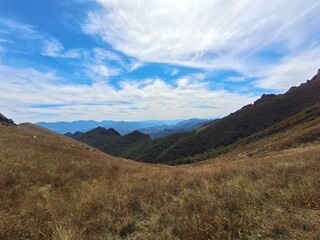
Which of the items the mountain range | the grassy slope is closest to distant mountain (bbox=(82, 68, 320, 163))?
the grassy slope

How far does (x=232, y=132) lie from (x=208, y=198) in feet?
284

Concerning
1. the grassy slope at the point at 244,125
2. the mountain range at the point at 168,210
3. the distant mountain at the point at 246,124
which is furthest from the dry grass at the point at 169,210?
the distant mountain at the point at 246,124

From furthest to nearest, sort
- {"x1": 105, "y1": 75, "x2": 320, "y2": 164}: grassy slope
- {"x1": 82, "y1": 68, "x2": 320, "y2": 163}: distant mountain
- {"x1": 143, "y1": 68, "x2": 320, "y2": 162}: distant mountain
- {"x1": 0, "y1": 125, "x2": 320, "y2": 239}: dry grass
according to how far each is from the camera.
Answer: {"x1": 143, "y1": 68, "x2": 320, "y2": 162}: distant mountain, {"x1": 105, "y1": 75, "x2": 320, "y2": 164}: grassy slope, {"x1": 82, "y1": 68, "x2": 320, "y2": 163}: distant mountain, {"x1": 0, "y1": 125, "x2": 320, "y2": 239}: dry grass

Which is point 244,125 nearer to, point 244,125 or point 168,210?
point 244,125

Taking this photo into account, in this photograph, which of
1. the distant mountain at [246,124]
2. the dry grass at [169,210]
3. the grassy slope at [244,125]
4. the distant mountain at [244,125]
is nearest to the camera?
the dry grass at [169,210]

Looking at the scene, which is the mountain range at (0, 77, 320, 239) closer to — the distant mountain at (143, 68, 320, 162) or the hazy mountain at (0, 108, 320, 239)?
the hazy mountain at (0, 108, 320, 239)

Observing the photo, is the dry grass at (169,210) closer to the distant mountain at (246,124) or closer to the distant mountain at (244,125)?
the distant mountain at (244,125)

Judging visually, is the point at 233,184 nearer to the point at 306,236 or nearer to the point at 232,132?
the point at 306,236

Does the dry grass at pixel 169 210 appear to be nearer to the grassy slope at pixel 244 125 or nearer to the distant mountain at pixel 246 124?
the grassy slope at pixel 244 125

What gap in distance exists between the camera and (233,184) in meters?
7.18

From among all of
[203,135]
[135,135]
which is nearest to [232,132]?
[203,135]

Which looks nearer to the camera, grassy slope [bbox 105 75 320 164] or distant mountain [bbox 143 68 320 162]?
grassy slope [bbox 105 75 320 164]

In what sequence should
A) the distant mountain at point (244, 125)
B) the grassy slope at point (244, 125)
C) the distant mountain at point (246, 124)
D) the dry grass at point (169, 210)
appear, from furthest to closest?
1. the distant mountain at point (246, 124)
2. the grassy slope at point (244, 125)
3. the distant mountain at point (244, 125)
4. the dry grass at point (169, 210)

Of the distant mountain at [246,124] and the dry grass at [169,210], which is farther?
the distant mountain at [246,124]
